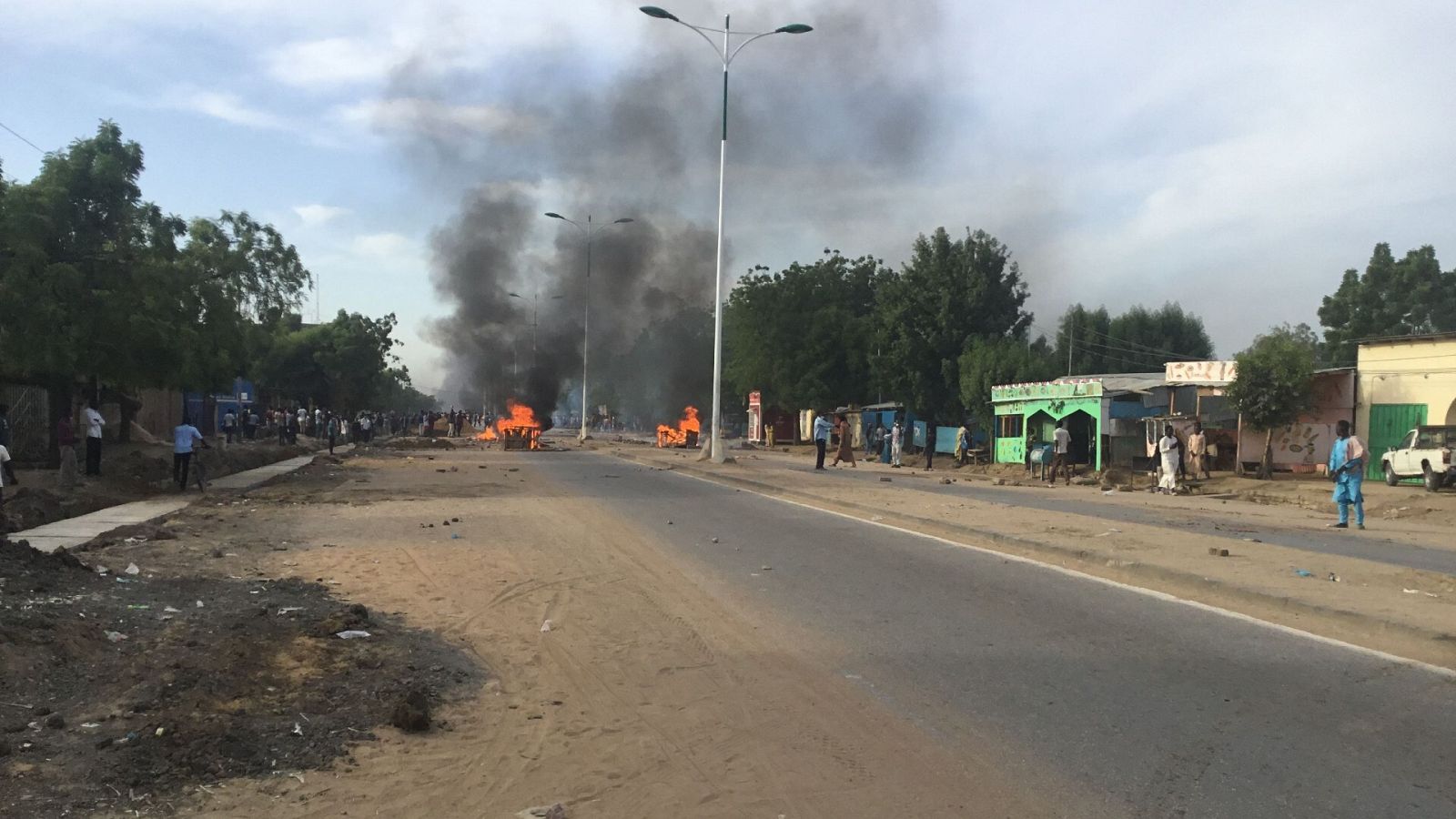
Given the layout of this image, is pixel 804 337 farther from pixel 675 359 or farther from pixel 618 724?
pixel 618 724

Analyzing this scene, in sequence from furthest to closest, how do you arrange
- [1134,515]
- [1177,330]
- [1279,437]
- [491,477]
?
[1177,330] < [1279,437] < [491,477] < [1134,515]

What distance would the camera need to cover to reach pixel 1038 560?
10.3 meters

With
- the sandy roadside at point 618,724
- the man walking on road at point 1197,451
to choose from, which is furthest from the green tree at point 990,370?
the sandy roadside at point 618,724

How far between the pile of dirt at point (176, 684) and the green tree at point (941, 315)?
Result: 35.9 m

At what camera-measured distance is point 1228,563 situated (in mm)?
9703

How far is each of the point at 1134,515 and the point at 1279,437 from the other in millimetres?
15231

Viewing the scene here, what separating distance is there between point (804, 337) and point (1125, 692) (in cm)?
4809

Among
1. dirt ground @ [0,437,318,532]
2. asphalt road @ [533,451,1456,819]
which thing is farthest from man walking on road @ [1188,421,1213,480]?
dirt ground @ [0,437,318,532]

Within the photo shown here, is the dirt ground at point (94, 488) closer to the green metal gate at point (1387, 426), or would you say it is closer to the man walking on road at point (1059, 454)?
the man walking on road at point (1059, 454)

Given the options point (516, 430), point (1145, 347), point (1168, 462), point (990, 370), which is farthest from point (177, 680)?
point (1145, 347)

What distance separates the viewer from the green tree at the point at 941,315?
4144cm

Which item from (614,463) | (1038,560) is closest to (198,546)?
(1038,560)

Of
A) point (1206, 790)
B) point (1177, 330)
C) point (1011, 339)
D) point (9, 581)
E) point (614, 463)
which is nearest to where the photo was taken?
point (1206, 790)

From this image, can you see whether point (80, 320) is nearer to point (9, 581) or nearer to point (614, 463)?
point (9, 581)
